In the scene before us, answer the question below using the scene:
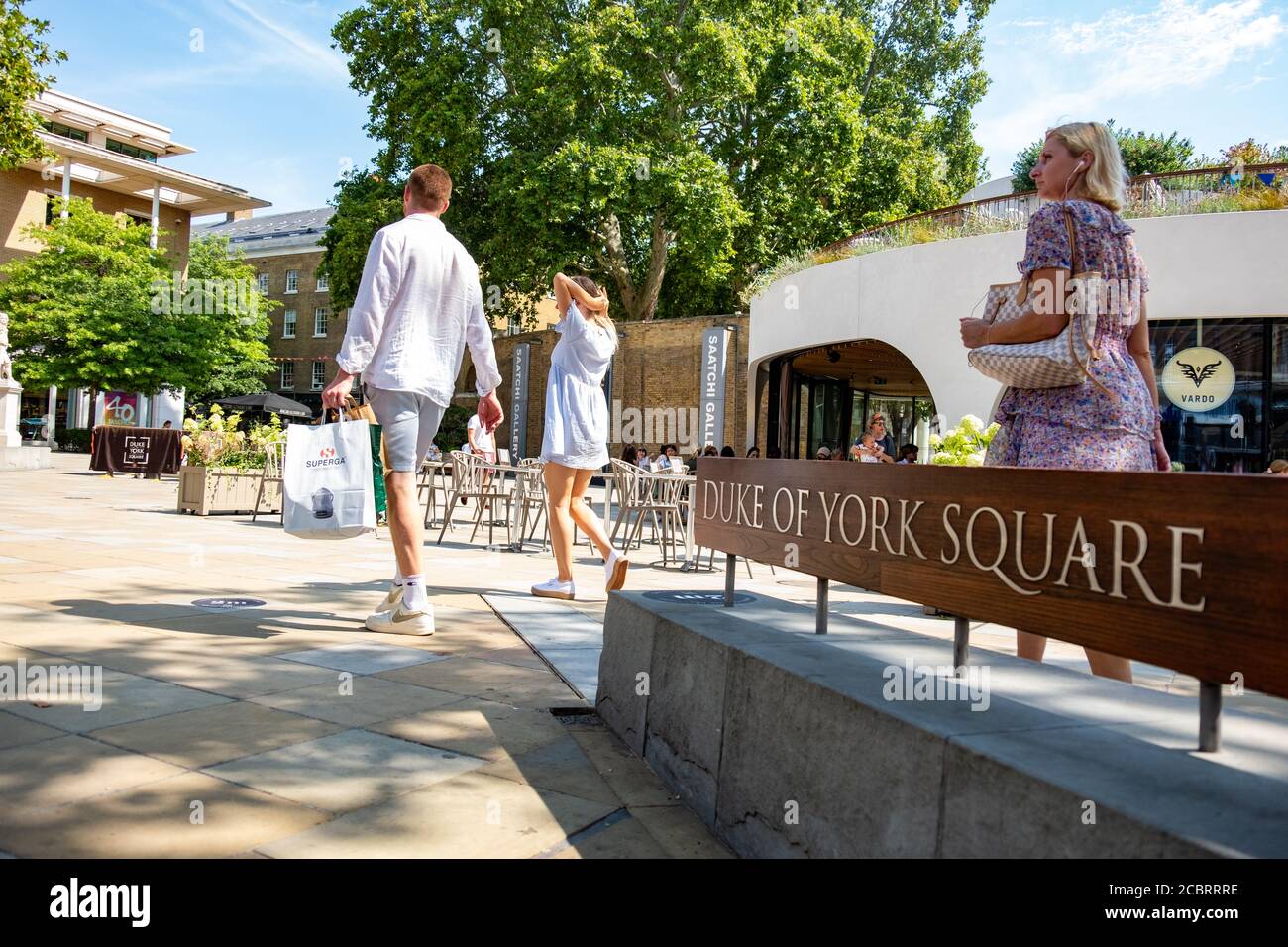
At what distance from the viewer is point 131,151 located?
4603 cm

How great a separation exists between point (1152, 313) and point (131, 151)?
4608 centimetres

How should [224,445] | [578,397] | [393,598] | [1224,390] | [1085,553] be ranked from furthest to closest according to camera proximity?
[1224,390] → [224,445] → [578,397] → [393,598] → [1085,553]

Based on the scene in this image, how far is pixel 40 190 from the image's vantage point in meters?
41.0

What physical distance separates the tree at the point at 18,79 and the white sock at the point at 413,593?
14.6m

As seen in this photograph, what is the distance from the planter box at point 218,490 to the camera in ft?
40.7

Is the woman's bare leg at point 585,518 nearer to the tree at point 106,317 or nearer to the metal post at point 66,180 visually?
the tree at point 106,317

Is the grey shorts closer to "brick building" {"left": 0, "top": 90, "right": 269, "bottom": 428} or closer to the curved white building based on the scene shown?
the curved white building

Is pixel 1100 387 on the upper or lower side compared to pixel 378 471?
upper

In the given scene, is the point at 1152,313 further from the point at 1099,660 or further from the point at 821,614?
the point at 821,614

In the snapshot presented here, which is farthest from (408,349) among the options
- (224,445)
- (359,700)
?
(224,445)

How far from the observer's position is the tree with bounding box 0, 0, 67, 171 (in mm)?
14758

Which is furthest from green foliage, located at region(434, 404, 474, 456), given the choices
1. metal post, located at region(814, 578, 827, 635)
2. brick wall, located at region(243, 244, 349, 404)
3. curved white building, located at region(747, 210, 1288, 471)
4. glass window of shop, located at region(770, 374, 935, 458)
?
metal post, located at region(814, 578, 827, 635)

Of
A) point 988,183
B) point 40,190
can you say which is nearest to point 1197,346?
point 988,183
